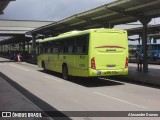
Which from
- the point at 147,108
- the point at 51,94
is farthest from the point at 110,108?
the point at 51,94

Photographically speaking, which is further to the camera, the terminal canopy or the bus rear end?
the terminal canopy

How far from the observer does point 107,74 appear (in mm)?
17609

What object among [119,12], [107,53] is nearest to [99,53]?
[107,53]

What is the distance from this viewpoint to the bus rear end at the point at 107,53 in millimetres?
17422

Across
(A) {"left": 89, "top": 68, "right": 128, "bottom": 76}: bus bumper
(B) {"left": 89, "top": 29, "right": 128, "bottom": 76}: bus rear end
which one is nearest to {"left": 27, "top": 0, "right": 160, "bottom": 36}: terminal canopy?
(B) {"left": 89, "top": 29, "right": 128, "bottom": 76}: bus rear end

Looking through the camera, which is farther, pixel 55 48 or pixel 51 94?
pixel 55 48

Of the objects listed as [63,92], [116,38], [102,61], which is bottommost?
[63,92]

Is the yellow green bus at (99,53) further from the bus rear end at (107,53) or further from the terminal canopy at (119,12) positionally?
the terminal canopy at (119,12)

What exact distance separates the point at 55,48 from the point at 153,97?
37.8 feet

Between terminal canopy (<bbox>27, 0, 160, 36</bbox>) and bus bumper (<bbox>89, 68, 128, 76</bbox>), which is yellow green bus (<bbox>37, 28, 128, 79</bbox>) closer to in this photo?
bus bumper (<bbox>89, 68, 128, 76</bbox>)

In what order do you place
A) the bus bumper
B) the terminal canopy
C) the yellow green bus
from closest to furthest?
the bus bumper, the yellow green bus, the terminal canopy

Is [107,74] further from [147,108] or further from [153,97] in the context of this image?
[147,108]

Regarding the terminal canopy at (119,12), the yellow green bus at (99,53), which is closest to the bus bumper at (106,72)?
the yellow green bus at (99,53)

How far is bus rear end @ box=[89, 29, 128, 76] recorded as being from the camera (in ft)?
57.2
